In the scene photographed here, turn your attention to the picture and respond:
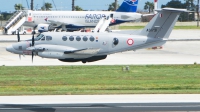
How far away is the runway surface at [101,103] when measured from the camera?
17359 millimetres

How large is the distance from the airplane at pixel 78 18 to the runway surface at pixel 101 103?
60700mm

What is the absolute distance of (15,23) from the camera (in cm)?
8050

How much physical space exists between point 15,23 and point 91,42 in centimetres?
4457

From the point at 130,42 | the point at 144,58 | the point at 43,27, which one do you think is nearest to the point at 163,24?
the point at 130,42

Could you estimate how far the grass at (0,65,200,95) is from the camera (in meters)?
22.2

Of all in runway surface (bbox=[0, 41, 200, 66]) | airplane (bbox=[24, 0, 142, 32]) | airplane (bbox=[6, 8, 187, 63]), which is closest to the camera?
airplane (bbox=[6, 8, 187, 63])

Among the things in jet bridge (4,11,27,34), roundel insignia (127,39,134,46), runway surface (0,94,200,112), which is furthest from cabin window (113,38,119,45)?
jet bridge (4,11,27,34)

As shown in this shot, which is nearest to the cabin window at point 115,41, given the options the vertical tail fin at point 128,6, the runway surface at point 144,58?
the runway surface at point 144,58

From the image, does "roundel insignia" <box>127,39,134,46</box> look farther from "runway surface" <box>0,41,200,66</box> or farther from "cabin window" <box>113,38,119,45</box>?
"runway surface" <box>0,41,200,66</box>

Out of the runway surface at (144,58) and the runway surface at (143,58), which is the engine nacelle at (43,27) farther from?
the runway surface at (143,58)

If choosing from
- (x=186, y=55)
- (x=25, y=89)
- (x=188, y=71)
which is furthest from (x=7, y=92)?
(x=186, y=55)

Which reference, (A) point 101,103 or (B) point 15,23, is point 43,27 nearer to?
(B) point 15,23

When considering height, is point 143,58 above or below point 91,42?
below

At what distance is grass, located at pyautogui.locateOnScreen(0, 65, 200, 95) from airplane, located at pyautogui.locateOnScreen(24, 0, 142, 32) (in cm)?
4893
